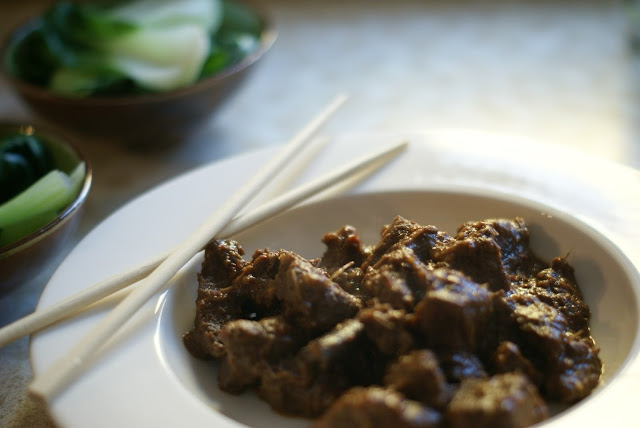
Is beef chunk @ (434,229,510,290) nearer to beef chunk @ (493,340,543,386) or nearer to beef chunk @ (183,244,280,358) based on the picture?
beef chunk @ (493,340,543,386)

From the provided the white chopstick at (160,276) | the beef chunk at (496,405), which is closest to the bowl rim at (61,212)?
the white chopstick at (160,276)

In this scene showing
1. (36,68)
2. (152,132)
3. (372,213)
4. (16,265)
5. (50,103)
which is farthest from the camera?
(36,68)

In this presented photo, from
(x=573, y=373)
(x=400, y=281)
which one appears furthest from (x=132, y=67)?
(x=573, y=373)

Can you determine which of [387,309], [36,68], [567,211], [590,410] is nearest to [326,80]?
[36,68]

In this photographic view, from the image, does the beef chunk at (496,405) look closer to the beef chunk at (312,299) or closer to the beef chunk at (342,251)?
the beef chunk at (312,299)

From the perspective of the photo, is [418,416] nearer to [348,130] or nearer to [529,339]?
[529,339]

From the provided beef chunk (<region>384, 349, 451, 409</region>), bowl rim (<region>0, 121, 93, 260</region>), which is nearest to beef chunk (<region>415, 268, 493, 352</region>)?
beef chunk (<region>384, 349, 451, 409</region>)
